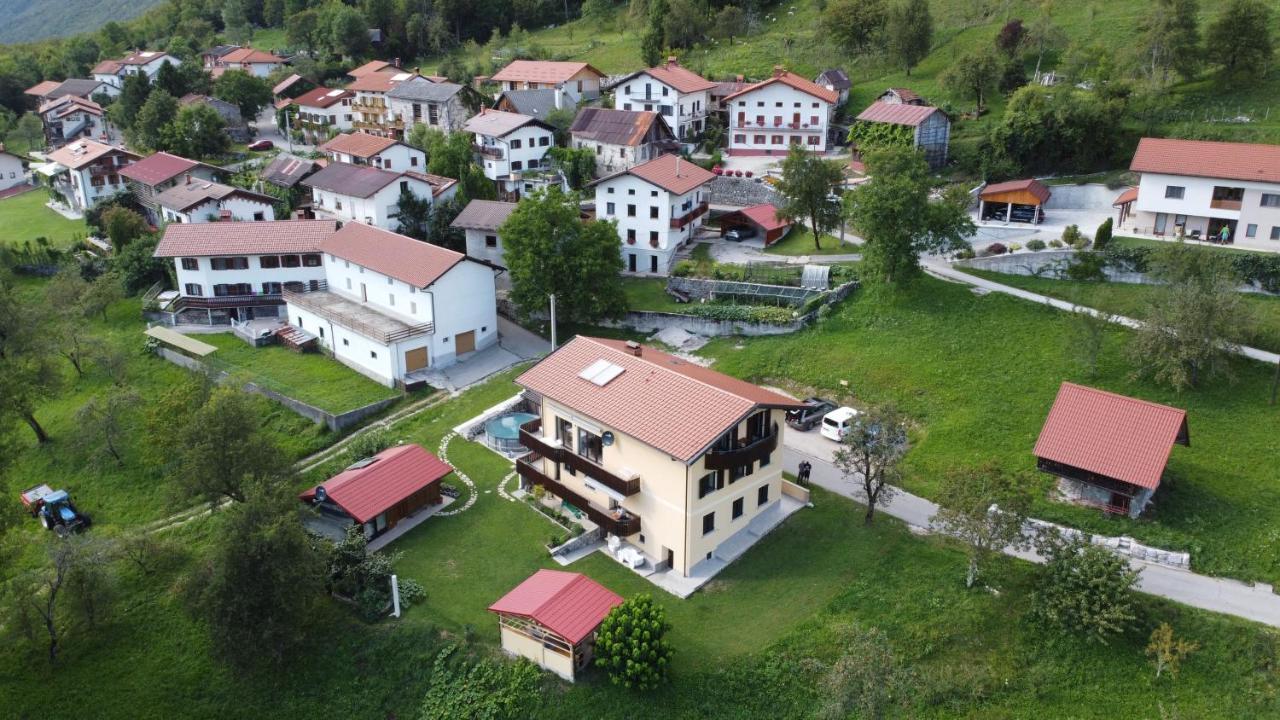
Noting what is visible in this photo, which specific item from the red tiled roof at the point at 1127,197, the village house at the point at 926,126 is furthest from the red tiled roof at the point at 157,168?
Result: the red tiled roof at the point at 1127,197

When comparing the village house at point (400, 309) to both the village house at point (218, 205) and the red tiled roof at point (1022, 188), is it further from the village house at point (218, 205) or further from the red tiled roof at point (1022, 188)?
the red tiled roof at point (1022, 188)

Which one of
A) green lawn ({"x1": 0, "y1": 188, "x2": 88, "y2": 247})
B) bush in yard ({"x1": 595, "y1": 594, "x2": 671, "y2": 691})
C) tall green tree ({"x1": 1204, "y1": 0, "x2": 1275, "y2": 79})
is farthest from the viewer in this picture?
green lawn ({"x1": 0, "y1": 188, "x2": 88, "y2": 247})

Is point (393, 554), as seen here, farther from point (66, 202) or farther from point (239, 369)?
point (66, 202)

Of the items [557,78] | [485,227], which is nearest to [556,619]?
[485,227]

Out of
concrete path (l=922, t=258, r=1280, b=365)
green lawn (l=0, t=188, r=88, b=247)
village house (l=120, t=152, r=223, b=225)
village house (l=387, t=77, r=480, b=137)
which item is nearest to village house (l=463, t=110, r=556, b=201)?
village house (l=387, t=77, r=480, b=137)

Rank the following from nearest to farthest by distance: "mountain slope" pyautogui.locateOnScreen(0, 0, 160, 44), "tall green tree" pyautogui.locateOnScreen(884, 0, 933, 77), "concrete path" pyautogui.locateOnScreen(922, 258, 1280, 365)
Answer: "concrete path" pyautogui.locateOnScreen(922, 258, 1280, 365)
"tall green tree" pyautogui.locateOnScreen(884, 0, 933, 77)
"mountain slope" pyautogui.locateOnScreen(0, 0, 160, 44)

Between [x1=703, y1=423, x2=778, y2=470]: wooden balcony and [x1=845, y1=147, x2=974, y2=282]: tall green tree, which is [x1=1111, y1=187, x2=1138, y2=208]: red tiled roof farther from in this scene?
[x1=703, y1=423, x2=778, y2=470]: wooden balcony

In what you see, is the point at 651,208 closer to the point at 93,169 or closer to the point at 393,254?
the point at 393,254
